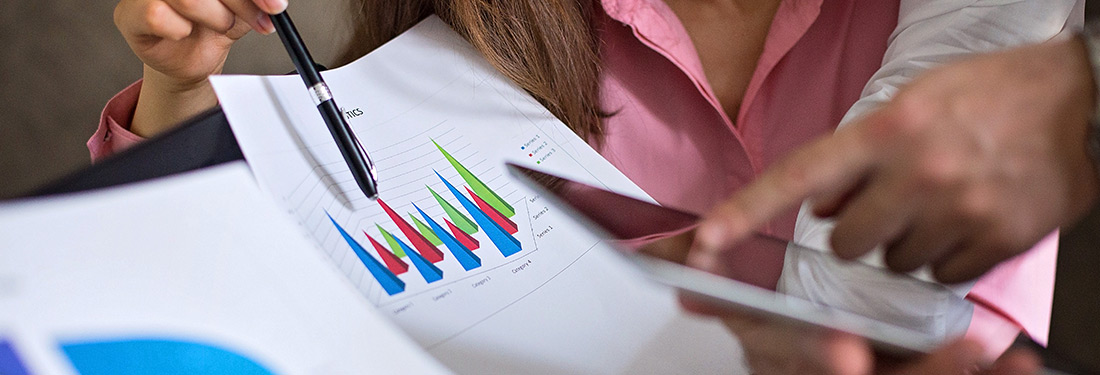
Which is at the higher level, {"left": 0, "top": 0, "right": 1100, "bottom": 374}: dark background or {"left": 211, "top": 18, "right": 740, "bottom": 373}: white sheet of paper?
{"left": 0, "top": 0, "right": 1100, "bottom": 374}: dark background

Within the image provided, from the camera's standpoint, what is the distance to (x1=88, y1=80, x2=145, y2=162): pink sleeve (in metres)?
0.43

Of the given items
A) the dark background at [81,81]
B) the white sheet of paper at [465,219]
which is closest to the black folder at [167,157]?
the white sheet of paper at [465,219]

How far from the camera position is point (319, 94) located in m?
0.32

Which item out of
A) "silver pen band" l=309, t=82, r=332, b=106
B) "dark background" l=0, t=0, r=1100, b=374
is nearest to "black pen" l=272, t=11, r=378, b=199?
"silver pen band" l=309, t=82, r=332, b=106

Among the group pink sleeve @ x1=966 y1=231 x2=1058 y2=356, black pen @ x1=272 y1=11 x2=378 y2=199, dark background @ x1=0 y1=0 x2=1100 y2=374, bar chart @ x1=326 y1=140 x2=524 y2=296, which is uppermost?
dark background @ x1=0 y1=0 x2=1100 y2=374

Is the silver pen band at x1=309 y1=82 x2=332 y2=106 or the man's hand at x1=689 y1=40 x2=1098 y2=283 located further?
the silver pen band at x1=309 y1=82 x2=332 y2=106

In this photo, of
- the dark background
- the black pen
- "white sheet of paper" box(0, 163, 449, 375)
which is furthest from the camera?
the dark background

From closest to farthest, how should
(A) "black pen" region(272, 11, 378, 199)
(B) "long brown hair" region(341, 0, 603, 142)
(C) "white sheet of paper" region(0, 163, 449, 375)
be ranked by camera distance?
1. (C) "white sheet of paper" region(0, 163, 449, 375)
2. (A) "black pen" region(272, 11, 378, 199)
3. (B) "long brown hair" region(341, 0, 603, 142)

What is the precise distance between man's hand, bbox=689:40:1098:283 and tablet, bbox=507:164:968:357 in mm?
13

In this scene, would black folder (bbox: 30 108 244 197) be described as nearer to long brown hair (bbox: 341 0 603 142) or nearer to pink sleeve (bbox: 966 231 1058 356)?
long brown hair (bbox: 341 0 603 142)

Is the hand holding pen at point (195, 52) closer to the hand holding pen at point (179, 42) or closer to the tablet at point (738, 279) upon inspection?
the hand holding pen at point (179, 42)

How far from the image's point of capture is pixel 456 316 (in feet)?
0.84

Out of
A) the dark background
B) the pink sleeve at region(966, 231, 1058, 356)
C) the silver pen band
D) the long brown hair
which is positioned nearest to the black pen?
the silver pen band

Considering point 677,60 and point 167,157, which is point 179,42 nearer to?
point 167,157
